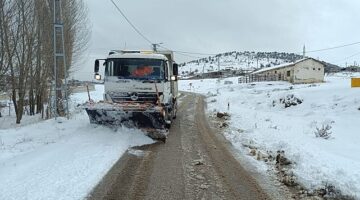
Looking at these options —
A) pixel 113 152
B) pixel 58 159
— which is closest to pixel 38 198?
pixel 58 159

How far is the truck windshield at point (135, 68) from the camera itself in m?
16.0

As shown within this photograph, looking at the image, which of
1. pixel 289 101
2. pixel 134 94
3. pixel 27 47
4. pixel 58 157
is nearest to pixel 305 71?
pixel 289 101

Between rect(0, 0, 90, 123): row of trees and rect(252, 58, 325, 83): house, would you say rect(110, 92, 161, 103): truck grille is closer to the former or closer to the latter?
rect(0, 0, 90, 123): row of trees

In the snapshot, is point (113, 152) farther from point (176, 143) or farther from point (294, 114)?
point (294, 114)

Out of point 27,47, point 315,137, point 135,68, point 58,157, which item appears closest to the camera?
point 58,157

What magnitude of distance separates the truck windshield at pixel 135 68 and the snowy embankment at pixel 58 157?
248cm

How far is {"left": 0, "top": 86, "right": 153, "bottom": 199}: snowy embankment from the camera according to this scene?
7309mm

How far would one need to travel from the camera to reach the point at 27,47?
79.8 feet

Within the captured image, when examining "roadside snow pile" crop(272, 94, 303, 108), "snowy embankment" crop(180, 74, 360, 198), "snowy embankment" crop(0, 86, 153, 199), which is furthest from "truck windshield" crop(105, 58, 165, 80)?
"roadside snow pile" crop(272, 94, 303, 108)

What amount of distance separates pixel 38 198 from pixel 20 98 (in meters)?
19.8

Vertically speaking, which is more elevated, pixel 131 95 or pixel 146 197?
pixel 131 95

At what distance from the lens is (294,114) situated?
24078mm

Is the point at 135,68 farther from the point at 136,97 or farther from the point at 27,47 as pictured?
the point at 27,47

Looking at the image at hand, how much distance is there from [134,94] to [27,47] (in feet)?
38.4
